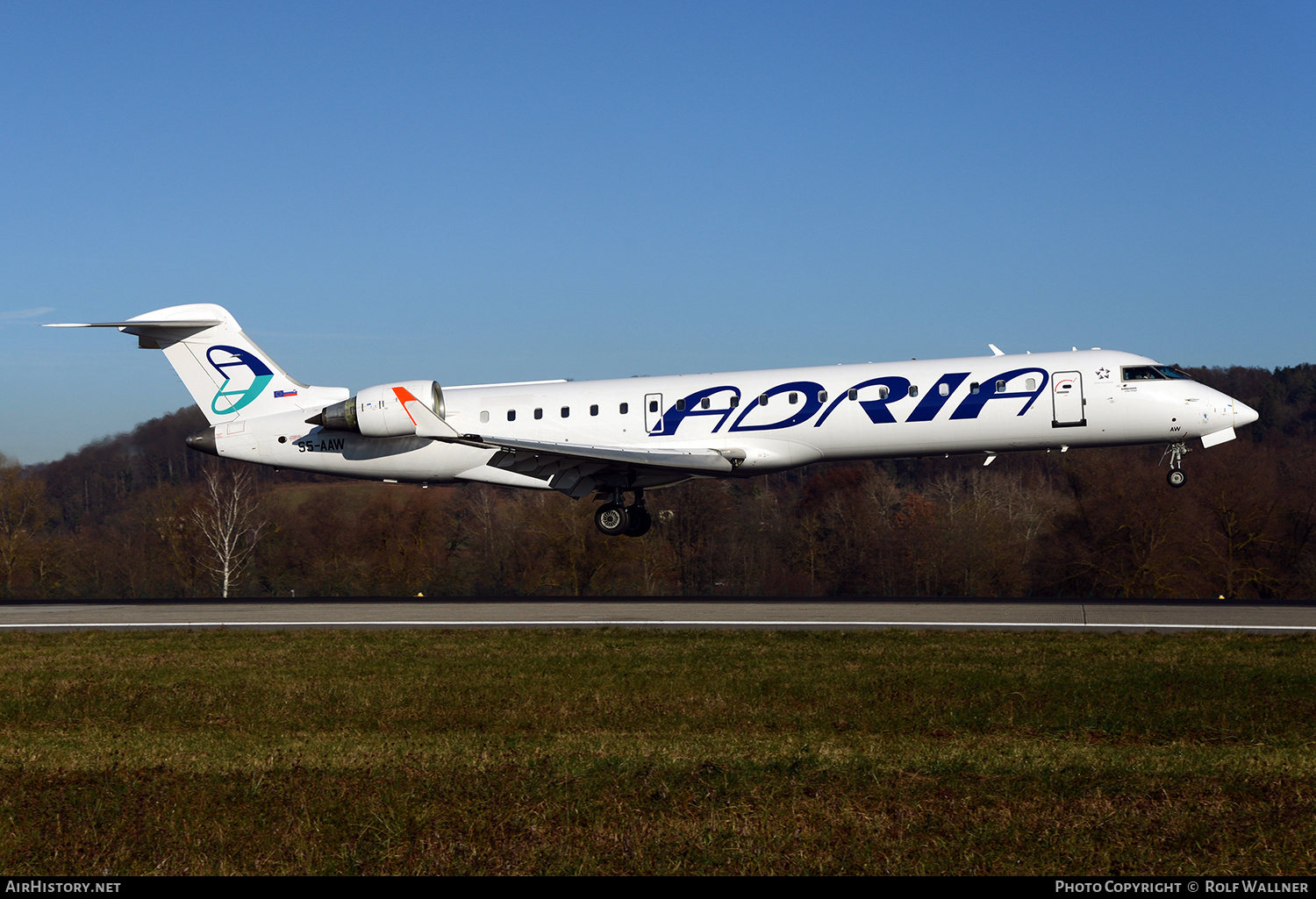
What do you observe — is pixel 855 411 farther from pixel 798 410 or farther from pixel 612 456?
pixel 612 456

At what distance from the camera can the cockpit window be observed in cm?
2469

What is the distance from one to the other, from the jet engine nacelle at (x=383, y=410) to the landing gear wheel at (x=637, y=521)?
5.24m

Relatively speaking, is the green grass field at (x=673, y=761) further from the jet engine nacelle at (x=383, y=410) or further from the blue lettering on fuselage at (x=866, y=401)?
the jet engine nacelle at (x=383, y=410)

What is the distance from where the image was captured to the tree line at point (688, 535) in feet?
184

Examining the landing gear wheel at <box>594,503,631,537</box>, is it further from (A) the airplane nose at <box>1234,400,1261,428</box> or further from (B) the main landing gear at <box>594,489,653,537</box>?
(A) the airplane nose at <box>1234,400,1261,428</box>

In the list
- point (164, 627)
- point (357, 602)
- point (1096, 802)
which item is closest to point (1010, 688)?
point (1096, 802)

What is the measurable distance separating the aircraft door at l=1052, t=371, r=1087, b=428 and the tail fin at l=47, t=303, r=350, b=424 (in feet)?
56.5

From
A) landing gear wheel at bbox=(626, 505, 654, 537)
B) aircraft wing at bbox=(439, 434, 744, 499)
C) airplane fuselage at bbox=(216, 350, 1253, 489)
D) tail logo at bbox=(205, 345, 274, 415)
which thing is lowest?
landing gear wheel at bbox=(626, 505, 654, 537)

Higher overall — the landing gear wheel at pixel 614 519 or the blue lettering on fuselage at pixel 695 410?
the blue lettering on fuselage at pixel 695 410

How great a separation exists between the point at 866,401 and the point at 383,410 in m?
11.3

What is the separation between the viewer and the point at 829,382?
2550 centimetres

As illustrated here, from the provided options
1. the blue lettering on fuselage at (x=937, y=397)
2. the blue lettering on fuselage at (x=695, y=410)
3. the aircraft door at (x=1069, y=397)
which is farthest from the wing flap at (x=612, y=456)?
the aircraft door at (x=1069, y=397)

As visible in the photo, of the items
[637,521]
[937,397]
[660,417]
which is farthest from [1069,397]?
[637,521]

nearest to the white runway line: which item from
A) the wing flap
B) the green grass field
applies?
the green grass field
